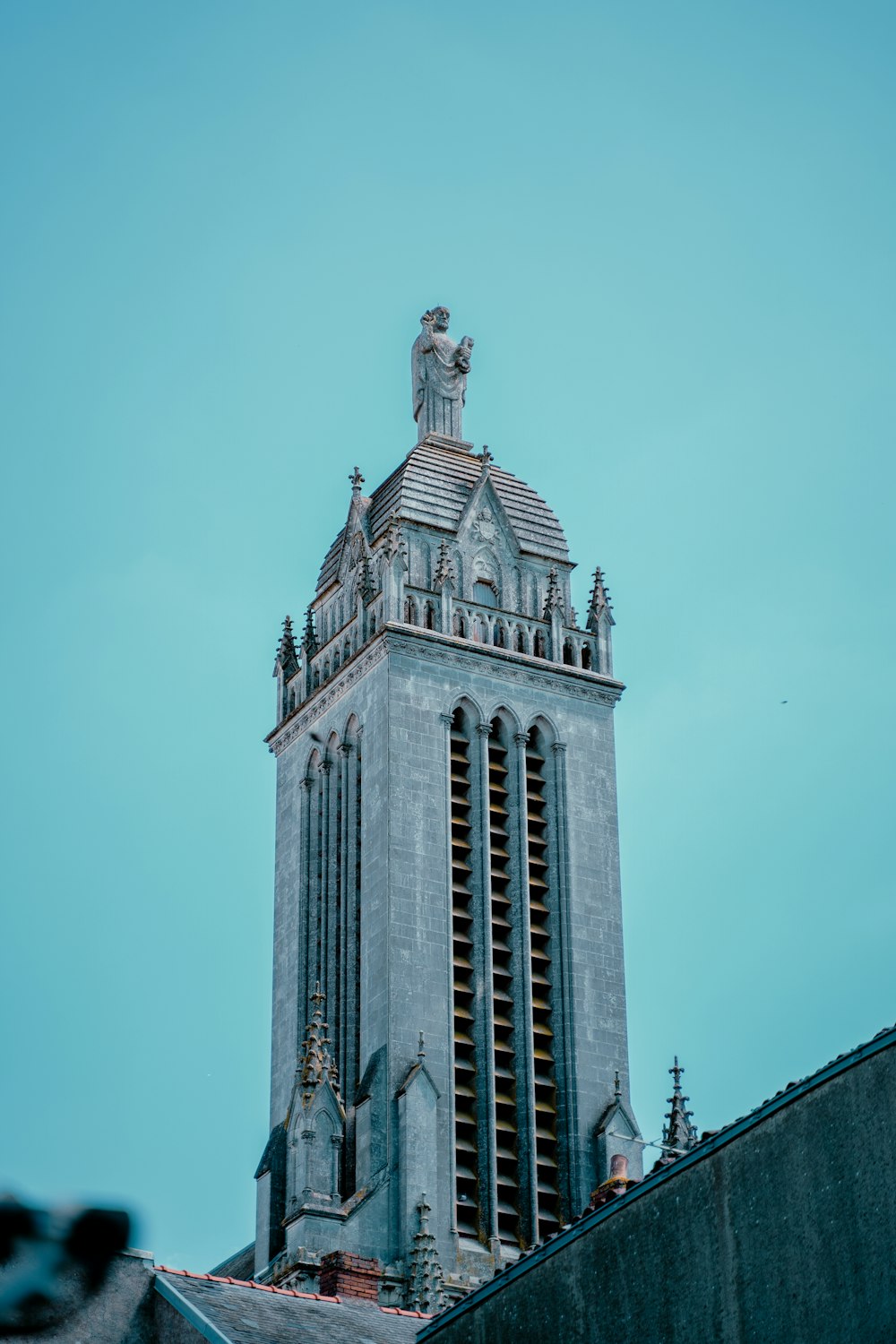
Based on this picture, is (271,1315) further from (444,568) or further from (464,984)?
(444,568)

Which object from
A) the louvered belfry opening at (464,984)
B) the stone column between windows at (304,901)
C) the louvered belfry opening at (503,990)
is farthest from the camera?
the stone column between windows at (304,901)

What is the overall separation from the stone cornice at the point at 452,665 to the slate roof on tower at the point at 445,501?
11.6 feet

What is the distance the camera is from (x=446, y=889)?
178 feet

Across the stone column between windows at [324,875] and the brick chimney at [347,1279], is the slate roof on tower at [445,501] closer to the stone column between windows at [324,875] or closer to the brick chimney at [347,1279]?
the stone column between windows at [324,875]

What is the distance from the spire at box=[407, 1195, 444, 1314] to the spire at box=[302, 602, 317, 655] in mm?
15761

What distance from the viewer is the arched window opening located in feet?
195

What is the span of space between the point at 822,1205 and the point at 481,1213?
3227 cm

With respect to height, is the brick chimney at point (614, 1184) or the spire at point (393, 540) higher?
the spire at point (393, 540)

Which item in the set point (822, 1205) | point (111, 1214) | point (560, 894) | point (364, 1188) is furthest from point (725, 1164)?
point (560, 894)

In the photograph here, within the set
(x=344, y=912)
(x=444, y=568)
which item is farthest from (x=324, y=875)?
(x=444, y=568)

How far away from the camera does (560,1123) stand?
2117 inches

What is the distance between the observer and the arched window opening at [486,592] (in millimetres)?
59500

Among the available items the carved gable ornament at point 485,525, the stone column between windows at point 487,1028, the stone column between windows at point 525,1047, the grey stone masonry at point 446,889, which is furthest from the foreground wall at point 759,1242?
the carved gable ornament at point 485,525

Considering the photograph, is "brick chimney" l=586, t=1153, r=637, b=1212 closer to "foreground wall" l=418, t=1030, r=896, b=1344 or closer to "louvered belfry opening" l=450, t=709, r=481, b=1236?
"foreground wall" l=418, t=1030, r=896, b=1344
